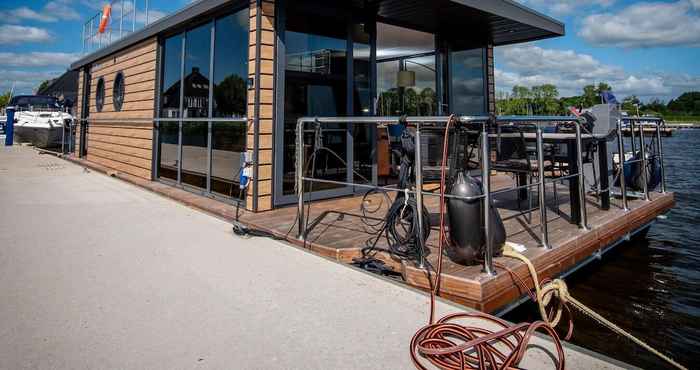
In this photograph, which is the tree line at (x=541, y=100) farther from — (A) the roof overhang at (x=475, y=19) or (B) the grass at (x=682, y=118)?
(A) the roof overhang at (x=475, y=19)

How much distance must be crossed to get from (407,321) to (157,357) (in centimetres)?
115

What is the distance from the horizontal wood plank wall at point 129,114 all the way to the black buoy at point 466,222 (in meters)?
Result: 6.06

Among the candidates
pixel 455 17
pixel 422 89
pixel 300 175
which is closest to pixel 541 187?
pixel 300 175

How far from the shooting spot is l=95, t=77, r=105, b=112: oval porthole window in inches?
382

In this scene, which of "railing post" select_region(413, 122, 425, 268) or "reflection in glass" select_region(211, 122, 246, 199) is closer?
"railing post" select_region(413, 122, 425, 268)

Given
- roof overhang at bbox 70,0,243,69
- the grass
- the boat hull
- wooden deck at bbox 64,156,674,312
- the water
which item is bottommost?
the grass

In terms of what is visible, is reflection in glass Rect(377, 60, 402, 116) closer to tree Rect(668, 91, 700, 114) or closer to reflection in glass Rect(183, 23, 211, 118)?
reflection in glass Rect(183, 23, 211, 118)

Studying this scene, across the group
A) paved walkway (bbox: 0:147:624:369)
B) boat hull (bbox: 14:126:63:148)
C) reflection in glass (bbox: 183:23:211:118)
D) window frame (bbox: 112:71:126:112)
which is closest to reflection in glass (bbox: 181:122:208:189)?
reflection in glass (bbox: 183:23:211:118)

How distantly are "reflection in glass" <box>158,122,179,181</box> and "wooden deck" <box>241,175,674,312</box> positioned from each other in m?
2.73

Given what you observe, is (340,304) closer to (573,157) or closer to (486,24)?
(573,157)

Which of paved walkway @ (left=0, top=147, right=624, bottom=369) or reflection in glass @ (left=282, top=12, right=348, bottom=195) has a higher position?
reflection in glass @ (left=282, top=12, right=348, bottom=195)

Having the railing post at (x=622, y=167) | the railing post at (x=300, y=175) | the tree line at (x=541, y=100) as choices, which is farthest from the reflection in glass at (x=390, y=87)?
the tree line at (x=541, y=100)

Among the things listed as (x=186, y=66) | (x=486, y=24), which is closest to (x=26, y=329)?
(x=186, y=66)

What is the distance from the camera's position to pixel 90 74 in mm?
10867
